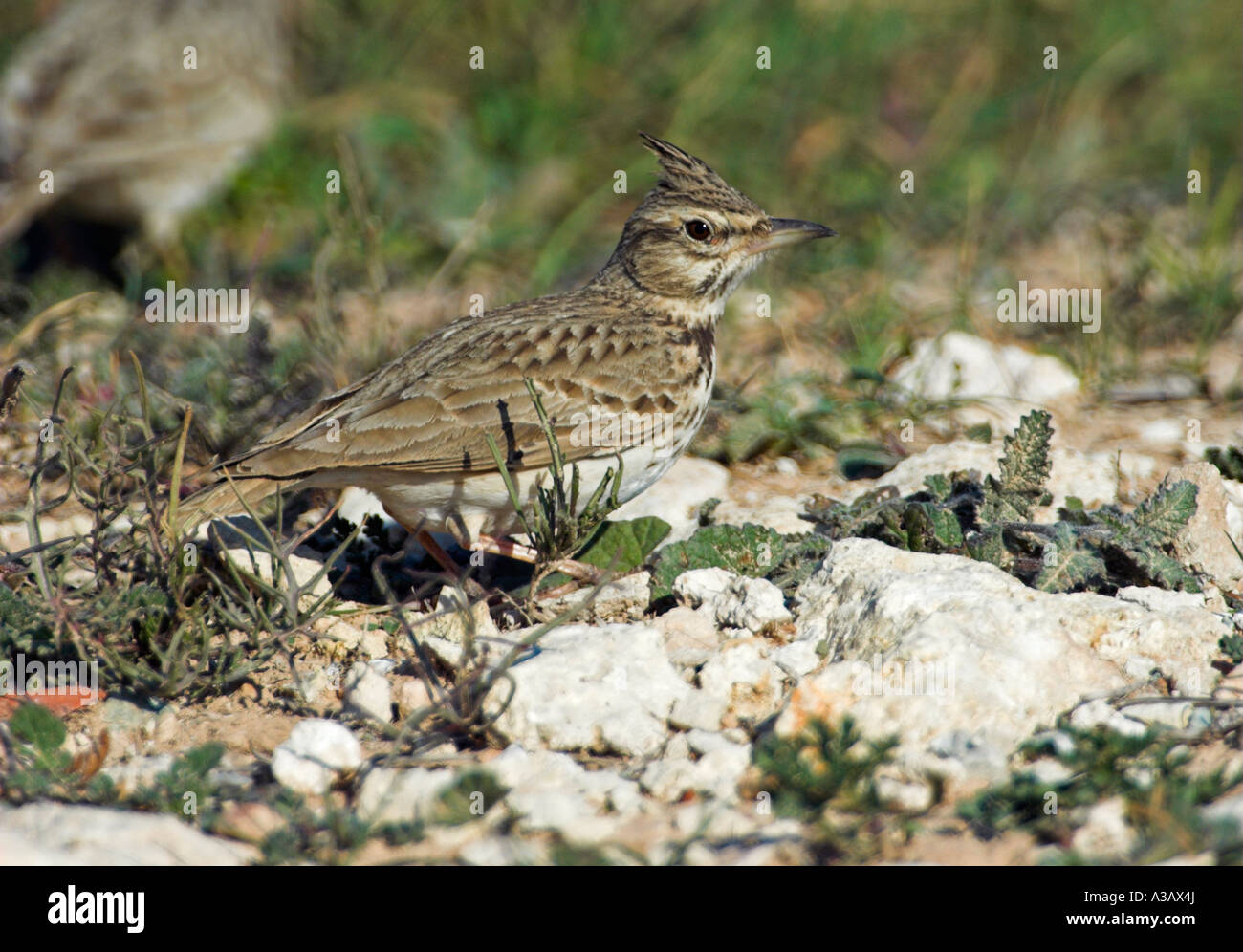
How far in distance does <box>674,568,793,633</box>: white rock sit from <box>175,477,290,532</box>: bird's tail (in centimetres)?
138

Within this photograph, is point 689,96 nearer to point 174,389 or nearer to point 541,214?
point 541,214

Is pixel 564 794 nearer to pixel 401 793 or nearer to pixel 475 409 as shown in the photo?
pixel 401 793

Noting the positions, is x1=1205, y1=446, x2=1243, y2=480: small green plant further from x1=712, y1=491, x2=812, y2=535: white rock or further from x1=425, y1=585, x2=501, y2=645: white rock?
x1=425, y1=585, x2=501, y2=645: white rock

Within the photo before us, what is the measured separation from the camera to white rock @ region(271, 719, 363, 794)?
10.9 ft

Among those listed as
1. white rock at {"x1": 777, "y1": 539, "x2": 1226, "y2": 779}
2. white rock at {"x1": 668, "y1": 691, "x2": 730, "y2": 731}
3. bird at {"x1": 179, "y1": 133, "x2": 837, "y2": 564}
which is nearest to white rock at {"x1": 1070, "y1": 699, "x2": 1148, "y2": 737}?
white rock at {"x1": 777, "y1": 539, "x2": 1226, "y2": 779}

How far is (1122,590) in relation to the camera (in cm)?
393

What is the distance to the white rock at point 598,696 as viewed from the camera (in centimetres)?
351

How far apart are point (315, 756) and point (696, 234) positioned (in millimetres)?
2545

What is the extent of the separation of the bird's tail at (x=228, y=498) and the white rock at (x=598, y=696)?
4.05ft

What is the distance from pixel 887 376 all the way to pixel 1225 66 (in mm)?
5050

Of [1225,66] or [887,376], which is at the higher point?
[1225,66]

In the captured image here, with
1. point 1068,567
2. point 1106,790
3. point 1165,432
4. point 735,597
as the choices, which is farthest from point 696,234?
point 1106,790

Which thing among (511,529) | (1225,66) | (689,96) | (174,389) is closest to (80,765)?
(511,529)

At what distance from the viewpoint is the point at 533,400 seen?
173 inches
